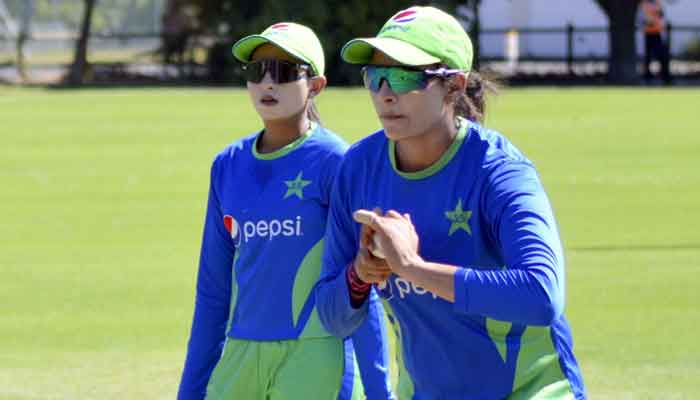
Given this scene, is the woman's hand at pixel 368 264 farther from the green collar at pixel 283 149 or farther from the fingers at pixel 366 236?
the green collar at pixel 283 149

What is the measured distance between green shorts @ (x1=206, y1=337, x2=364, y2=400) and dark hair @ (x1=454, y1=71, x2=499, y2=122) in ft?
3.41

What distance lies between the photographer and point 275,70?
5.64 meters

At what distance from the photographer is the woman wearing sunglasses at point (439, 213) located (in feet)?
13.3

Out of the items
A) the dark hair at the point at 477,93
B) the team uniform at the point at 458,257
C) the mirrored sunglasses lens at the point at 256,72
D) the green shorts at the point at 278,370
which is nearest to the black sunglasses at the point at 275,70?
the mirrored sunglasses lens at the point at 256,72

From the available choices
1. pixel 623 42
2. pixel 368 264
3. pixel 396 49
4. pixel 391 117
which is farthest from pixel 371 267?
pixel 623 42

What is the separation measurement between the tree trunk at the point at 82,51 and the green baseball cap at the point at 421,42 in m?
41.3

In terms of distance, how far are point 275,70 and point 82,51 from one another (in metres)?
40.3

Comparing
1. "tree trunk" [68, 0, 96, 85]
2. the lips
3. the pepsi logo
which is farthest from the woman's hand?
"tree trunk" [68, 0, 96, 85]

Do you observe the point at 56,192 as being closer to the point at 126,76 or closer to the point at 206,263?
the point at 206,263

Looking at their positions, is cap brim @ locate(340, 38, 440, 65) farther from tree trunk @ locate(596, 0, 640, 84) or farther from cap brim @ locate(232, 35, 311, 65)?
tree trunk @ locate(596, 0, 640, 84)

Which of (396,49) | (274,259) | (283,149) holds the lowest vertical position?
(274,259)

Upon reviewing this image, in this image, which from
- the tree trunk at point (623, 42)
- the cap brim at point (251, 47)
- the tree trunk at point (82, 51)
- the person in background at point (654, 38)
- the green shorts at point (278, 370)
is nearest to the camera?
the green shorts at point (278, 370)

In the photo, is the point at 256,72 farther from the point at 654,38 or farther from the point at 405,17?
the point at 654,38

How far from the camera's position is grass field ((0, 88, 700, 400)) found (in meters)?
9.53
